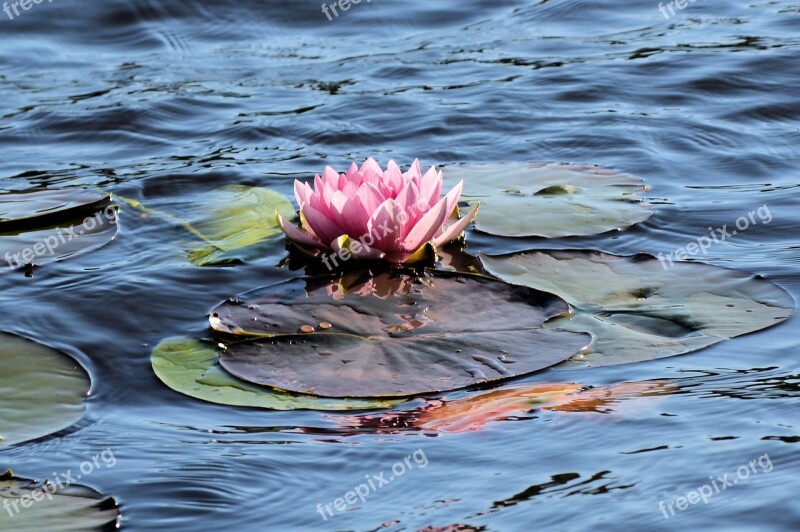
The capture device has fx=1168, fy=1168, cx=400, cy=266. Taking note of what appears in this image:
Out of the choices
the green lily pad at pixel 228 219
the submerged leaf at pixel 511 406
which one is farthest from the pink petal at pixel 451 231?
the submerged leaf at pixel 511 406

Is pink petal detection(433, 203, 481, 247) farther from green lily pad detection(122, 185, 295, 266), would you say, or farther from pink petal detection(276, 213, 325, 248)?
green lily pad detection(122, 185, 295, 266)

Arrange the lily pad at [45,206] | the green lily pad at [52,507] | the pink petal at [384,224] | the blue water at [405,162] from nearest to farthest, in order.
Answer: the green lily pad at [52,507] < the blue water at [405,162] < the pink petal at [384,224] < the lily pad at [45,206]

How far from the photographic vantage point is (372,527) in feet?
6.43

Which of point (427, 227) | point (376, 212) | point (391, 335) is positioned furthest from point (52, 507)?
point (427, 227)

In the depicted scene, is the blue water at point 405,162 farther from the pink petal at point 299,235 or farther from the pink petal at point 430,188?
the pink petal at point 430,188

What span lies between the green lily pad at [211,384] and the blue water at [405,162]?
3 cm

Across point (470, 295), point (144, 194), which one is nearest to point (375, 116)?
point (144, 194)

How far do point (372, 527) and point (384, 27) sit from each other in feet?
16.3

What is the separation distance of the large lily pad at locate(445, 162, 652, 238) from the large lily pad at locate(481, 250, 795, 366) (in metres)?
0.25

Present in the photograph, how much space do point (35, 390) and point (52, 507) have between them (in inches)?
20.3

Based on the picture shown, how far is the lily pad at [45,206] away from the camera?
3365 mm

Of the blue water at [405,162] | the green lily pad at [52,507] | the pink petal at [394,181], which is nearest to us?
the green lily pad at [52,507]

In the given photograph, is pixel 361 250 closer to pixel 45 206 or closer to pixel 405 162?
pixel 45 206

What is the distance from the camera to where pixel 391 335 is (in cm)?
263
